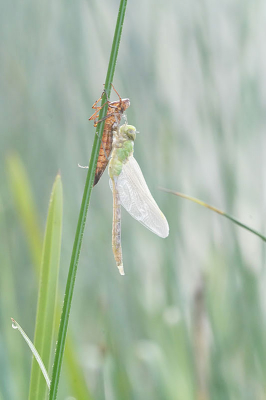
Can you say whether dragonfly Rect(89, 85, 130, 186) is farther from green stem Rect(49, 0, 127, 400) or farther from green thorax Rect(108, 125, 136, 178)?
green stem Rect(49, 0, 127, 400)

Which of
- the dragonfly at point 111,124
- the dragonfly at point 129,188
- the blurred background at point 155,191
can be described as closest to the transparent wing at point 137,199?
the dragonfly at point 129,188

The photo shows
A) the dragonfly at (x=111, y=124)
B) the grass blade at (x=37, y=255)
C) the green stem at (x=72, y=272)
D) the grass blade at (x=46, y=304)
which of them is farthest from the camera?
the dragonfly at (x=111, y=124)

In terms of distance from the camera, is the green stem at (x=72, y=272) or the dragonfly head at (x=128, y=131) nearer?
the green stem at (x=72, y=272)

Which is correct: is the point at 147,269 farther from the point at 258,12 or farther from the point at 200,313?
the point at 258,12

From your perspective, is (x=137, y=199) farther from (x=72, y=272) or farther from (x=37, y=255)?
(x=72, y=272)

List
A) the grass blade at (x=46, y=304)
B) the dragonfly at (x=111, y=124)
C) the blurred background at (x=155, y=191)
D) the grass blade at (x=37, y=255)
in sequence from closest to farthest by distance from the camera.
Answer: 1. the grass blade at (x=46, y=304)
2. the grass blade at (x=37, y=255)
3. the dragonfly at (x=111, y=124)
4. the blurred background at (x=155, y=191)

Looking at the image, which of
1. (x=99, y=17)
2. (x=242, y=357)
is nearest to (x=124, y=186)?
(x=99, y=17)

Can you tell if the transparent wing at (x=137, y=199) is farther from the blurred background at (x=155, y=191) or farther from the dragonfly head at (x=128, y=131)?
the blurred background at (x=155, y=191)
